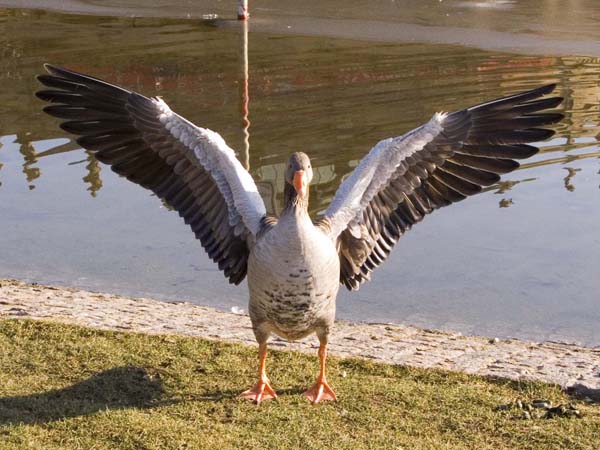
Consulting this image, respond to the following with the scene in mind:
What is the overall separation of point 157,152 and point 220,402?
1.63m

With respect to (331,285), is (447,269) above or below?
below

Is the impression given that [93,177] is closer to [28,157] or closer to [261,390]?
[28,157]

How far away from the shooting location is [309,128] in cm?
1228

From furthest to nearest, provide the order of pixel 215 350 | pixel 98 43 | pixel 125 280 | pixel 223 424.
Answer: pixel 98 43, pixel 125 280, pixel 215 350, pixel 223 424

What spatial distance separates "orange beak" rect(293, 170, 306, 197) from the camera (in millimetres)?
5512

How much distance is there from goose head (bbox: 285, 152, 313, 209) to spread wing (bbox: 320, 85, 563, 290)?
2.25 ft

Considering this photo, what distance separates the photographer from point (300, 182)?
5543 millimetres

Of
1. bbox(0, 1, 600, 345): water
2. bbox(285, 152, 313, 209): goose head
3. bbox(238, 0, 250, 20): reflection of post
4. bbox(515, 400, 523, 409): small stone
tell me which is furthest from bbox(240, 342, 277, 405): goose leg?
bbox(238, 0, 250, 20): reflection of post

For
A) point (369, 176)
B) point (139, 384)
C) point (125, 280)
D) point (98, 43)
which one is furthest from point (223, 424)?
point (98, 43)


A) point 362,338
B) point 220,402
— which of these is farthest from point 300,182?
point 362,338

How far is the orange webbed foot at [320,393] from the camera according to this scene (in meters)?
5.89

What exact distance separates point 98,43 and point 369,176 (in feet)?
41.0

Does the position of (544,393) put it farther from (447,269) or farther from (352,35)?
(352,35)

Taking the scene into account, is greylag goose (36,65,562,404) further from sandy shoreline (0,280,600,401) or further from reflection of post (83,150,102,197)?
reflection of post (83,150,102,197)
